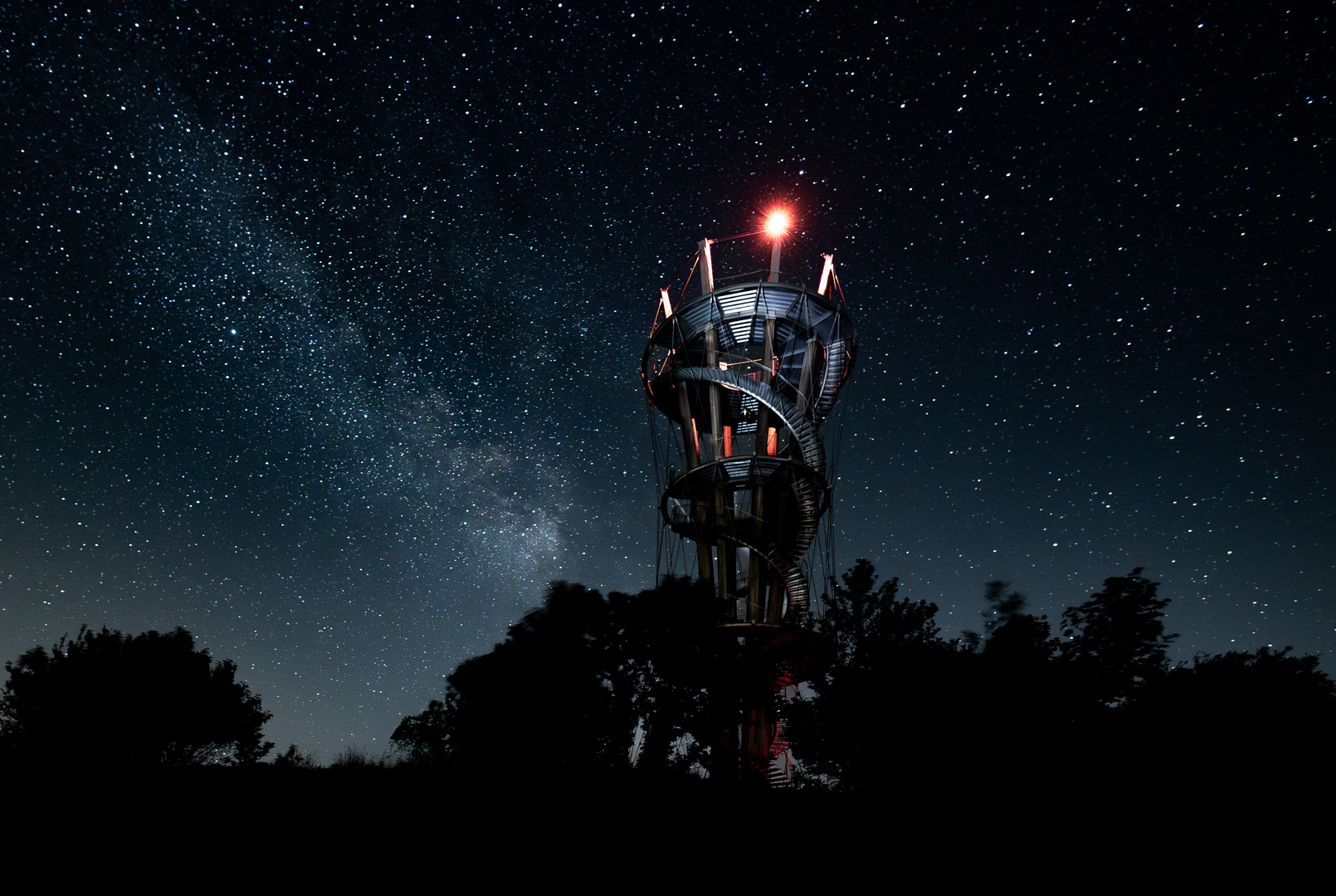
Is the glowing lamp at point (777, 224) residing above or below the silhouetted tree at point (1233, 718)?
above

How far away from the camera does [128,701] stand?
2602 centimetres

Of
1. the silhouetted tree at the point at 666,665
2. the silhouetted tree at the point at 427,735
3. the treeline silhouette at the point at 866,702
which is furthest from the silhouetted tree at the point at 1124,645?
the silhouetted tree at the point at 427,735

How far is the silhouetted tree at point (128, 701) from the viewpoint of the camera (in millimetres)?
25234

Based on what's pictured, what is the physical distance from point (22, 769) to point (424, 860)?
24.7 feet

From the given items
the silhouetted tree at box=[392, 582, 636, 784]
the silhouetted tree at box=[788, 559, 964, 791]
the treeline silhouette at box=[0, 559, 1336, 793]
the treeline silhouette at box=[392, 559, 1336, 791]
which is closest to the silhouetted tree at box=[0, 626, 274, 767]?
the treeline silhouette at box=[0, 559, 1336, 793]

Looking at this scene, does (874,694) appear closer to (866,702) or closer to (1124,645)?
(866,702)

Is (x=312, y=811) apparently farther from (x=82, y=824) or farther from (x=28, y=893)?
(x=28, y=893)

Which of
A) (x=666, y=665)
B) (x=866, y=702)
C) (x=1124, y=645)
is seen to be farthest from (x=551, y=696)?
(x=1124, y=645)

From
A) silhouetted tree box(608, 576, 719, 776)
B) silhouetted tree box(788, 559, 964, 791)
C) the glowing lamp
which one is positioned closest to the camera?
silhouetted tree box(788, 559, 964, 791)

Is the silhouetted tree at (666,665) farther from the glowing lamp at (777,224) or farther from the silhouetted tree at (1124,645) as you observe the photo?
the glowing lamp at (777,224)

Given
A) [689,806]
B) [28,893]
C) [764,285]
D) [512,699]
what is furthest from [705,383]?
[28,893]

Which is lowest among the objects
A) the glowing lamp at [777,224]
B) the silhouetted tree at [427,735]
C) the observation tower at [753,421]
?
the silhouetted tree at [427,735]

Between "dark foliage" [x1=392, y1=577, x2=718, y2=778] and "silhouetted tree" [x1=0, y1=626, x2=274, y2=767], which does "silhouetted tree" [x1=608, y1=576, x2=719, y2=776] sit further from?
"silhouetted tree" [x1=0, y1=626, x2=274, y2=767]

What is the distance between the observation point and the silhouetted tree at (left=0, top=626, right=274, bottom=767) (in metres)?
25.2
